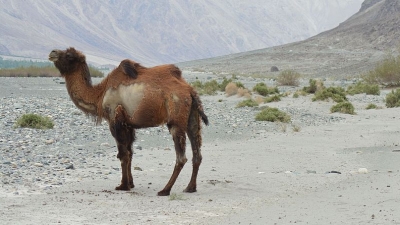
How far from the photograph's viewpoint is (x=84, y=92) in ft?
39.4

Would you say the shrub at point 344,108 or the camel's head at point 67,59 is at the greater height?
the camel's head at point 67,59

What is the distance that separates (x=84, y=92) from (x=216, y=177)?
2695 mm

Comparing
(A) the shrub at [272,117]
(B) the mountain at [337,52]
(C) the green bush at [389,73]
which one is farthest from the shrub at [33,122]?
(B) the mountain at [337,52]

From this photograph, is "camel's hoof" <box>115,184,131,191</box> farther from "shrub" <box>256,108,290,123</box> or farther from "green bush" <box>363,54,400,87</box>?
"green bush" <box>363,54,400,87</box>

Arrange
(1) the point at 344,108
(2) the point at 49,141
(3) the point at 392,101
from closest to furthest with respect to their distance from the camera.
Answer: (2) the point at 49,141
(1) the point at 344,108
(3) the point at 392,101

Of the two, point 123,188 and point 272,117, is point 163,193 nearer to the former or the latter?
point 123,188

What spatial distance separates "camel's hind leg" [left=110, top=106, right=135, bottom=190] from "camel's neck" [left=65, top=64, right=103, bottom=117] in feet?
1.58

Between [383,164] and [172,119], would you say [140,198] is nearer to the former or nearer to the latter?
[172,119]

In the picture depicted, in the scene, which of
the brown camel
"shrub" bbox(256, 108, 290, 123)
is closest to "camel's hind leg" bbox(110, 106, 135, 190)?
the brown camel

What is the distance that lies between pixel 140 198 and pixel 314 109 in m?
19.9

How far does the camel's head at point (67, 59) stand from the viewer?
12.0 metres

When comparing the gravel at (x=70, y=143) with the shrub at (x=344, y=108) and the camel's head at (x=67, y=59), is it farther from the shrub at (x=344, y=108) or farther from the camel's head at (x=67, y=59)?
the camel's head at (x=67, y=59)

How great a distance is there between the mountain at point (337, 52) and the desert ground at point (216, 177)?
71497 mm

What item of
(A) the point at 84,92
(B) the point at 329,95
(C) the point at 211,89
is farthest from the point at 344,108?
(C) the point at 211,89
